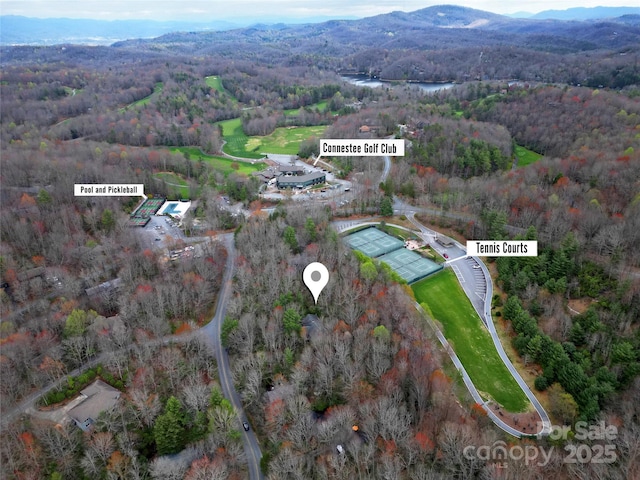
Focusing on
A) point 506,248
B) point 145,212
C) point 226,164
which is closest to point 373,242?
point 506,248

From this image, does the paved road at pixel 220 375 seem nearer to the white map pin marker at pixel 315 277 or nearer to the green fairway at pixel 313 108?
the white map pin marker at pixel 315 277

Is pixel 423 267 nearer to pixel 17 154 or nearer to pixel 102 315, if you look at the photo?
pixel 102 315

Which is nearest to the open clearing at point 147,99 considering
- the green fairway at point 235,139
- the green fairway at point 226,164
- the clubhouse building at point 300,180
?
the green fairway at point 235,139

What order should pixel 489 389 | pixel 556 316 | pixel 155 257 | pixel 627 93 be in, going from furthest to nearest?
pixel 627 93
pixel 155 257
pixel 556 316
pixel 489 389

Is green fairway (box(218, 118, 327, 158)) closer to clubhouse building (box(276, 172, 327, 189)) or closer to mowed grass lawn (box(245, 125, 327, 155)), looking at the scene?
mowed grass lawn (box(245, 125, 327, 155))

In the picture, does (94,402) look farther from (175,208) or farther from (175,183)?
(175,183)

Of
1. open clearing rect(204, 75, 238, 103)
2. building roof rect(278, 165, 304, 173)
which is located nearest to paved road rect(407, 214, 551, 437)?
building roof rect(278, 165, 304, 173)

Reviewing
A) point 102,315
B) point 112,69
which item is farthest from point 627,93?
point 112,69
